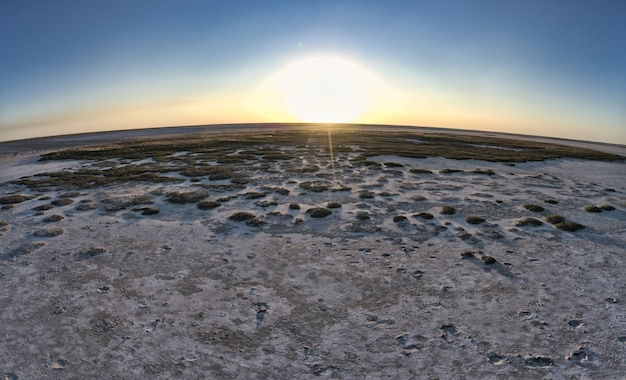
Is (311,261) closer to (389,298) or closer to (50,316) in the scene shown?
(389,298)

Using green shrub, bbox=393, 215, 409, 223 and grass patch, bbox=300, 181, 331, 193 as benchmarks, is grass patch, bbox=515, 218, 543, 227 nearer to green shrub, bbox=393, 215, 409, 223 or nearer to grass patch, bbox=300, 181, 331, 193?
green shrub, bbox=393, 215, 409, 223

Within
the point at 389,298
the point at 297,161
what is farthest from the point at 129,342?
the point at 297,161

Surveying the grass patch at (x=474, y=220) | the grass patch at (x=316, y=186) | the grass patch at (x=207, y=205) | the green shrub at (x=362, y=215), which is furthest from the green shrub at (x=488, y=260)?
the grass patch at (x=207, y=205)

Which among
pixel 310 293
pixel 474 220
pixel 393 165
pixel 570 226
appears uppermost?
pixel 393 165

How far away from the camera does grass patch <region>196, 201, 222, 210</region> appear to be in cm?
2245

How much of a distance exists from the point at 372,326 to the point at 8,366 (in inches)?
363

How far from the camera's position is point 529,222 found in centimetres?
1925

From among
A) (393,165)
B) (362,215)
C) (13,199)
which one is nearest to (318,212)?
(362,215)

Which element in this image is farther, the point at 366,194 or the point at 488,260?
the point at 366,194

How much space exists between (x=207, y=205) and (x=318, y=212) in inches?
281

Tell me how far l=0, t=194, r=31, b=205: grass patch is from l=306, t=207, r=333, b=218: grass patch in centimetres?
1970

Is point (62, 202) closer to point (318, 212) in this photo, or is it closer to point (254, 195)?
point (254, 195)

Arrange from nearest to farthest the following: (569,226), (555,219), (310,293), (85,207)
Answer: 1. (310,293)
2. (569,226)
3. (555,219)
4. (85,207)

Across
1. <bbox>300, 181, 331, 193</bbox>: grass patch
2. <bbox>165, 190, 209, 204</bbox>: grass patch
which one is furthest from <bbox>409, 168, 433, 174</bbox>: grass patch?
<bbox>165, 190, 209, 204</bbox>: grass patch
